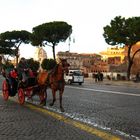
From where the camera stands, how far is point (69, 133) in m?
9.56

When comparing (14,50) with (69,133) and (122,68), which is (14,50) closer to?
(122,68)

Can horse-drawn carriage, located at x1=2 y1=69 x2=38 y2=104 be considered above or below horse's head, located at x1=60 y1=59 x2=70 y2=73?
below

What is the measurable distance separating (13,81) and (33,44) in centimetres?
6436

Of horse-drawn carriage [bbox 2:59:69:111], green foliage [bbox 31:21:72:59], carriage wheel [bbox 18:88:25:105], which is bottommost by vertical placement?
carriage wheel [bbox 18:88:25:105]

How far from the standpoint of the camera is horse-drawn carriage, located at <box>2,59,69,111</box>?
14.2m

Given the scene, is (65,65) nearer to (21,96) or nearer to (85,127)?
(21,96)

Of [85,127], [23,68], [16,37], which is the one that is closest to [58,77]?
[23,68]

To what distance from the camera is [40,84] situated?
1595 centimetres

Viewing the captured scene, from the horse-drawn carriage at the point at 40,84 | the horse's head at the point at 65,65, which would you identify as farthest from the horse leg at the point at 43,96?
the horse's head at the point at 65,65

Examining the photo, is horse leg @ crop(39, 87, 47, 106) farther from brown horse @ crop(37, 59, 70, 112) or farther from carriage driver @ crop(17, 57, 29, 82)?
carriage driver @ crop(17, 57, 29, 82)

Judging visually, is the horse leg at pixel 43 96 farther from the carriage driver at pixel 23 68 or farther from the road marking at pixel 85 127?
the road marking at pixel 85 127

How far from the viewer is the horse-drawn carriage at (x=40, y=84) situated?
14.2 m

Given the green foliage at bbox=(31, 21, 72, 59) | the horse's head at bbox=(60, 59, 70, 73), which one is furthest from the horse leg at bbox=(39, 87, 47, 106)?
the green foliage at bbox=(31, 21, 72, 59)

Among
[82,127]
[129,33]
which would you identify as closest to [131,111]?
[82,127]
